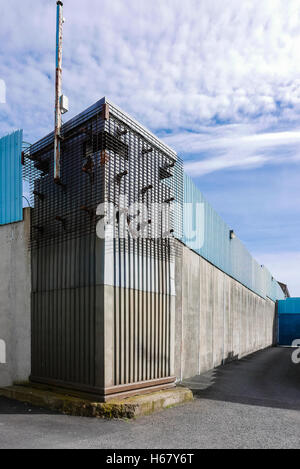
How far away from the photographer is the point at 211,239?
635 inches

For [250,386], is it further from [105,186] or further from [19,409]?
[105,186]

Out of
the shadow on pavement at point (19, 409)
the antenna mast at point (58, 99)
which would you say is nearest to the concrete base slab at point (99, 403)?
the shadow on pavement at point (19, 409)

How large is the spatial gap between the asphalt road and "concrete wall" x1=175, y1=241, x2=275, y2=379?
2.21 meters

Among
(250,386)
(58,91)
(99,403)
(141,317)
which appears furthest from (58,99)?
(250,386)

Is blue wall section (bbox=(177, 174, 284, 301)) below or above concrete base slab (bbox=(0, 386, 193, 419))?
above

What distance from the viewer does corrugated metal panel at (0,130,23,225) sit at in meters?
10.1

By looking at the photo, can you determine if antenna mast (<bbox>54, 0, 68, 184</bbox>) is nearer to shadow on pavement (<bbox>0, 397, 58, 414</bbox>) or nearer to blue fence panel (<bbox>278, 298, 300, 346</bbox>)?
shadow on pavement (<bbox>0, 397, 58, 414</bbox>)

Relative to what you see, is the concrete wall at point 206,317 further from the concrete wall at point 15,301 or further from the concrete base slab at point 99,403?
the concrete wall at point 15,301

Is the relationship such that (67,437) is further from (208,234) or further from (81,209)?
(208,234)

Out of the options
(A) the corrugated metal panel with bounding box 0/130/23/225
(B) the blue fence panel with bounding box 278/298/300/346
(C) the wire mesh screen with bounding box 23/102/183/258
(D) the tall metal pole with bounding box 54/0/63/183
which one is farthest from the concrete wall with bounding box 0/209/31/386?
(B) the blue fence panel with bounding box 278/298/300/346

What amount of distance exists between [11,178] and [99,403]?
5.90 m

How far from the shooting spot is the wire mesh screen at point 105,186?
8562 mm

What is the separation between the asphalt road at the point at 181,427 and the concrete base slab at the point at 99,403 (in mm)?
215
